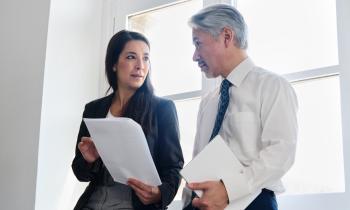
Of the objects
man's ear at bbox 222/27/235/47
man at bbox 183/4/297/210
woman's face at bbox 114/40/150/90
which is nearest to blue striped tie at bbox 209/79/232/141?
man at bbox 183/4/297/210

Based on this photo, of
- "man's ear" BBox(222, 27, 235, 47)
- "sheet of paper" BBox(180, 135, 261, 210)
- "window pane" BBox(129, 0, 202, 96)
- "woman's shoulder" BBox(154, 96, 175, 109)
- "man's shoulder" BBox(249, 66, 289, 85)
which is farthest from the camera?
"window pane" BBox(129, 0, 202, 96)

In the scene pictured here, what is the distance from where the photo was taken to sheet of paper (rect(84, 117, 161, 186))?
1479mm

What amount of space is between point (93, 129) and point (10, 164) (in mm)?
950

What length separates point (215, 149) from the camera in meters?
1.32

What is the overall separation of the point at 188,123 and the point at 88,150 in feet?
1.98

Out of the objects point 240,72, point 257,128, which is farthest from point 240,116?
point 240,72

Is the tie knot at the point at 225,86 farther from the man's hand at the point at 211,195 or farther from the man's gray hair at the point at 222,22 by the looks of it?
the man's hand at the point at 211,195

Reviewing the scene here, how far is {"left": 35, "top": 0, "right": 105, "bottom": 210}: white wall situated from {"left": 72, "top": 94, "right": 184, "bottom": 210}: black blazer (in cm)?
51

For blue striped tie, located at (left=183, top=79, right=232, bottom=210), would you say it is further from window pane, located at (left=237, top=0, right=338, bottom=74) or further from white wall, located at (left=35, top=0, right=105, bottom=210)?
white wall, located at (left=35, top=0, right=105, bottom=210)

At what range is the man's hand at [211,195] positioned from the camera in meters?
1.33

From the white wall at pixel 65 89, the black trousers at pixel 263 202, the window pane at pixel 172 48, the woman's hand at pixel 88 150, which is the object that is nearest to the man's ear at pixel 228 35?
the black trousers at pixel 263 202

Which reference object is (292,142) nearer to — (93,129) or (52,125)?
(93,129)

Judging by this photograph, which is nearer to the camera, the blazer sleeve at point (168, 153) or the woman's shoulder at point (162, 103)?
the blazer sleeve at point (168, 153)

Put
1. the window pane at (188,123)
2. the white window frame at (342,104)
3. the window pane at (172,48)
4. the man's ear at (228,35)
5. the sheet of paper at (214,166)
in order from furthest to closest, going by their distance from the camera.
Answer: the window pane at (172,48) < the window pane at (188,123) < the white window frame at (342,104) < the man's ear at (228,35) < the sheet of paper at (214,166)
